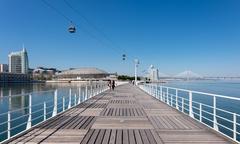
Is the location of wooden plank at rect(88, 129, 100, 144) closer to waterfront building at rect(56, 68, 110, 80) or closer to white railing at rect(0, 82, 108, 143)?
white railing at rect(0, 82, 108, 143)

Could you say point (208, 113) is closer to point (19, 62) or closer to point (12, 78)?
point (12, 78)

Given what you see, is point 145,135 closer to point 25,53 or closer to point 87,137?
point 87,137

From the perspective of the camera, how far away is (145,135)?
18.5ft

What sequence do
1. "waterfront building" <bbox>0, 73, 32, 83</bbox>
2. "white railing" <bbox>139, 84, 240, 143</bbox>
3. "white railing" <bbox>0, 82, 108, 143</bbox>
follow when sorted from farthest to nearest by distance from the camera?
"waterfront building" <bbox>0, 73, 32, 83</bbox>, "white railing" <bbox>139, 84, 240, 143</bbox>, "white railing" <bbox>0, 82, 108, 143</bbox>

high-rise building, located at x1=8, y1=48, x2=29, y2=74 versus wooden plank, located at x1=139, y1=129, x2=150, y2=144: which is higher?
high-rise building, located at x1=8, y1=48, x2=29, y2=74

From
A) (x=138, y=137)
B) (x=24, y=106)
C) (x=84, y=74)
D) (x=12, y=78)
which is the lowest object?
(x=24, y=106)

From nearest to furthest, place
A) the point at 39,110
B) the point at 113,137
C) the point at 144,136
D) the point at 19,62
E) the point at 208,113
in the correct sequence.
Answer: the point at 113,137, the point at 144,136, the point at 208,113, the point at 39,110, the point at 19,62

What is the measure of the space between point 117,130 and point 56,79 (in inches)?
6782

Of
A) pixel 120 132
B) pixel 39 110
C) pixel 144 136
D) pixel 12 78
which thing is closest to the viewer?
pixel 144 136

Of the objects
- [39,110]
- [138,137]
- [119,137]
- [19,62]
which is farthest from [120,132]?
[19,62]

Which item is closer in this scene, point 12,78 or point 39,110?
point 39,110

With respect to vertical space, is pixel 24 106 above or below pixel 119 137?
below

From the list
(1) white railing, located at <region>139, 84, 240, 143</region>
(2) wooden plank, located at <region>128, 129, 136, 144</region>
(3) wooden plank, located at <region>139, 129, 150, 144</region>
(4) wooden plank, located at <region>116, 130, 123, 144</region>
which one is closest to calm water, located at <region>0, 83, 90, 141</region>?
(4) wooden plank, located at <region>116, 130, 123, 144</region>

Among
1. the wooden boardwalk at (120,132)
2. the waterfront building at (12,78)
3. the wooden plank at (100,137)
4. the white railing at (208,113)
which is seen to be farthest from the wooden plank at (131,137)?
the waterfront building at (12,78)
